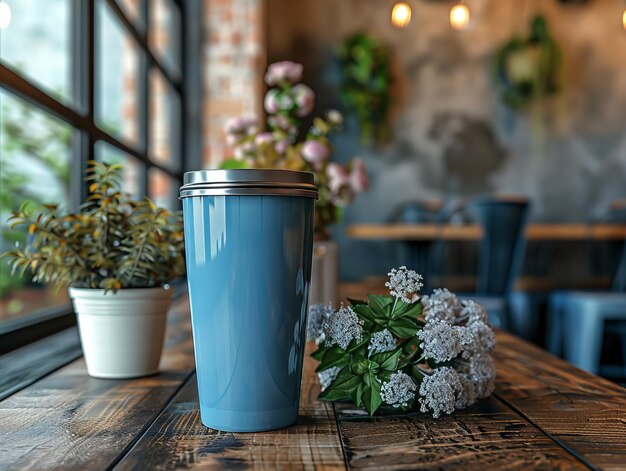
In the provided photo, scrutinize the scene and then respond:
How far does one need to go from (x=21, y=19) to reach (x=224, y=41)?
56.2 inches

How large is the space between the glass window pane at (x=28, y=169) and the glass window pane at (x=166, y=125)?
100 cm

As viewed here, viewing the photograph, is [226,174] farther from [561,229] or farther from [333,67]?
[333,67]

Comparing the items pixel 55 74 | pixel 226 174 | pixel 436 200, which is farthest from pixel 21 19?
pixel 436 200

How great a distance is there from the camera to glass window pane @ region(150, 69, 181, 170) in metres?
3.21

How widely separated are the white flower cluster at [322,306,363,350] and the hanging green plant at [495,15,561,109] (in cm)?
414

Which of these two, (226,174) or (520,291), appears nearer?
(226,174)

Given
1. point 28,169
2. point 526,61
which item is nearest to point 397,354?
point 28,169

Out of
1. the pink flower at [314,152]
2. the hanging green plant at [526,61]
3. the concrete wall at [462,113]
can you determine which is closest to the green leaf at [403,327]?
the pink flower at [314,152]

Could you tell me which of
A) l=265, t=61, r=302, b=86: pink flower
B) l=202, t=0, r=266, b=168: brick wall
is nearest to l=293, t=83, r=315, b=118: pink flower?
l=265, t=61, r=302, b=86: pink flower

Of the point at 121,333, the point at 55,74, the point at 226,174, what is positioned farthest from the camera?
the point at 55,74

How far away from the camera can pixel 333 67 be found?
4.48 m

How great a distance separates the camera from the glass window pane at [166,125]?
3213 millimetres

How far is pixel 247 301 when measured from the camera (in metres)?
0.61

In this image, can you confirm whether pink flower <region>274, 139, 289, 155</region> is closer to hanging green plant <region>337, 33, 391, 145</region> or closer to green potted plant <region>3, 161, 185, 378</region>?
green potted plant <region>3, 161, 185, 378</region>
